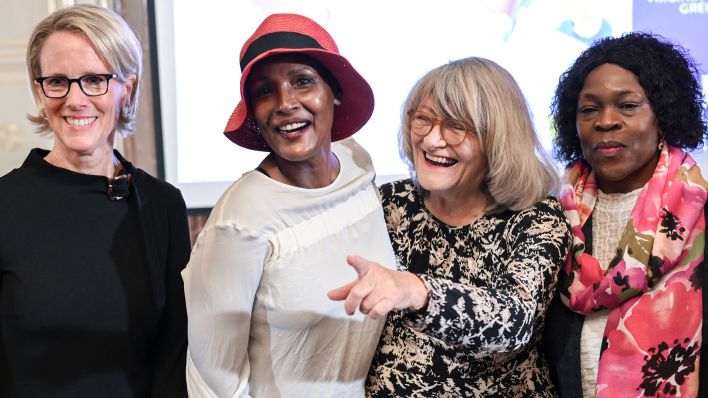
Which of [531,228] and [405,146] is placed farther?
[405,146]

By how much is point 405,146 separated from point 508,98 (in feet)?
0.95

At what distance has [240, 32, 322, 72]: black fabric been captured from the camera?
1408mm

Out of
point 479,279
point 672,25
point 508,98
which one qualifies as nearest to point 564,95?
point 508,98

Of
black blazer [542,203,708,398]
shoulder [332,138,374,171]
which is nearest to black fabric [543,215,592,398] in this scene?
black blazer [542,203,708,398]

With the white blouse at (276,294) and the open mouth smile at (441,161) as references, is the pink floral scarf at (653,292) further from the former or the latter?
the white blouse at (276,294)

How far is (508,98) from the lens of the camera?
166cm

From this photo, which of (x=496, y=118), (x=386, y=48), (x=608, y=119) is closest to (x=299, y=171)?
(x=496, y=118)

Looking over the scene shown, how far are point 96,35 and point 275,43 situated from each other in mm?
471

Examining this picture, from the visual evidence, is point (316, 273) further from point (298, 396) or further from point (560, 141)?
point (560, 141)

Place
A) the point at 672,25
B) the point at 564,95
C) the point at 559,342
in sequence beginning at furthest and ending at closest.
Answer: the point at 672,25
the point at 564,95
the point at 559,342

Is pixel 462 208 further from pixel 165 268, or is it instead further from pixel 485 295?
Result: pixel 165 268

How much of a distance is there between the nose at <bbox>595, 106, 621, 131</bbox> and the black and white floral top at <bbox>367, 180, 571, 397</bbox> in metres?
0.21

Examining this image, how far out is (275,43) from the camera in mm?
1409

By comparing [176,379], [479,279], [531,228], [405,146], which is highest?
[405,146]
